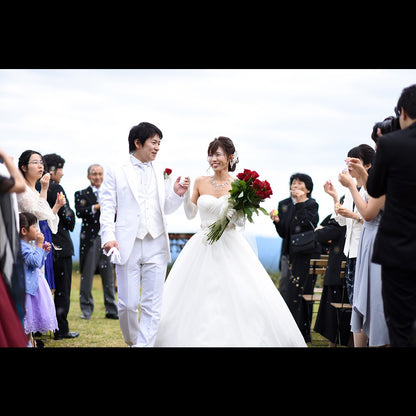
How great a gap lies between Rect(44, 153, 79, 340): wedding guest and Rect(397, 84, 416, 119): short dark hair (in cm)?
437

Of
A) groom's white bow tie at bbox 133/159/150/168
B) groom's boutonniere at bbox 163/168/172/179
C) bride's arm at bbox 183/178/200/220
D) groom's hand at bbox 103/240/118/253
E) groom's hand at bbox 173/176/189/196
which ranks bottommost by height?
groom's hand at bbox 103/240/118/253

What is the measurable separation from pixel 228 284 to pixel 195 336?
59 centimetres

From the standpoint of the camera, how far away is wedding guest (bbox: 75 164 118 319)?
854 cm

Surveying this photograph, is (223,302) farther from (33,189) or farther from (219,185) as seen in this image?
(33,189)

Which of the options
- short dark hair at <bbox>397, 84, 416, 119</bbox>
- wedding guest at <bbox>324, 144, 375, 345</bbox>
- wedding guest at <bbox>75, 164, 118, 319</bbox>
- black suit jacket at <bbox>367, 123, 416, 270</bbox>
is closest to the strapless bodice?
wedding guest at <bbox>324, 144, 375, 345</bbox>

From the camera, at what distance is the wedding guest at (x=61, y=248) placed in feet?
22.5

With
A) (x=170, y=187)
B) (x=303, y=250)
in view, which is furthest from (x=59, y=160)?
(x=303, y=250)

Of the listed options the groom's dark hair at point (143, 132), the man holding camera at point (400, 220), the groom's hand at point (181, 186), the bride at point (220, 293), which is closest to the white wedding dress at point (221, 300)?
the bride at point (220, 293)

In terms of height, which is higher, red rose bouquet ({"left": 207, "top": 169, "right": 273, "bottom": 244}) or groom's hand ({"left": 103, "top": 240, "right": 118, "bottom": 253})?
red rose bouquet ({"left": 207, "top": 169, "right": 273, "bottom": 244})

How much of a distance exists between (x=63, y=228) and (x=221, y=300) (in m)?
2.48

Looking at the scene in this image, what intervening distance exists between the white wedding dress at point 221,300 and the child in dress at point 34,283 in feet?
3.91

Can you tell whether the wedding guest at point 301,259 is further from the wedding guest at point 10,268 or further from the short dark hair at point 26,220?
the wedding guest at point 10,268

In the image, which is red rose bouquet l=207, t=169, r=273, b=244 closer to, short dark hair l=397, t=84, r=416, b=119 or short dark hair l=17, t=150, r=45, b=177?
short dark hair l=17, t=150, r=45, b=177
